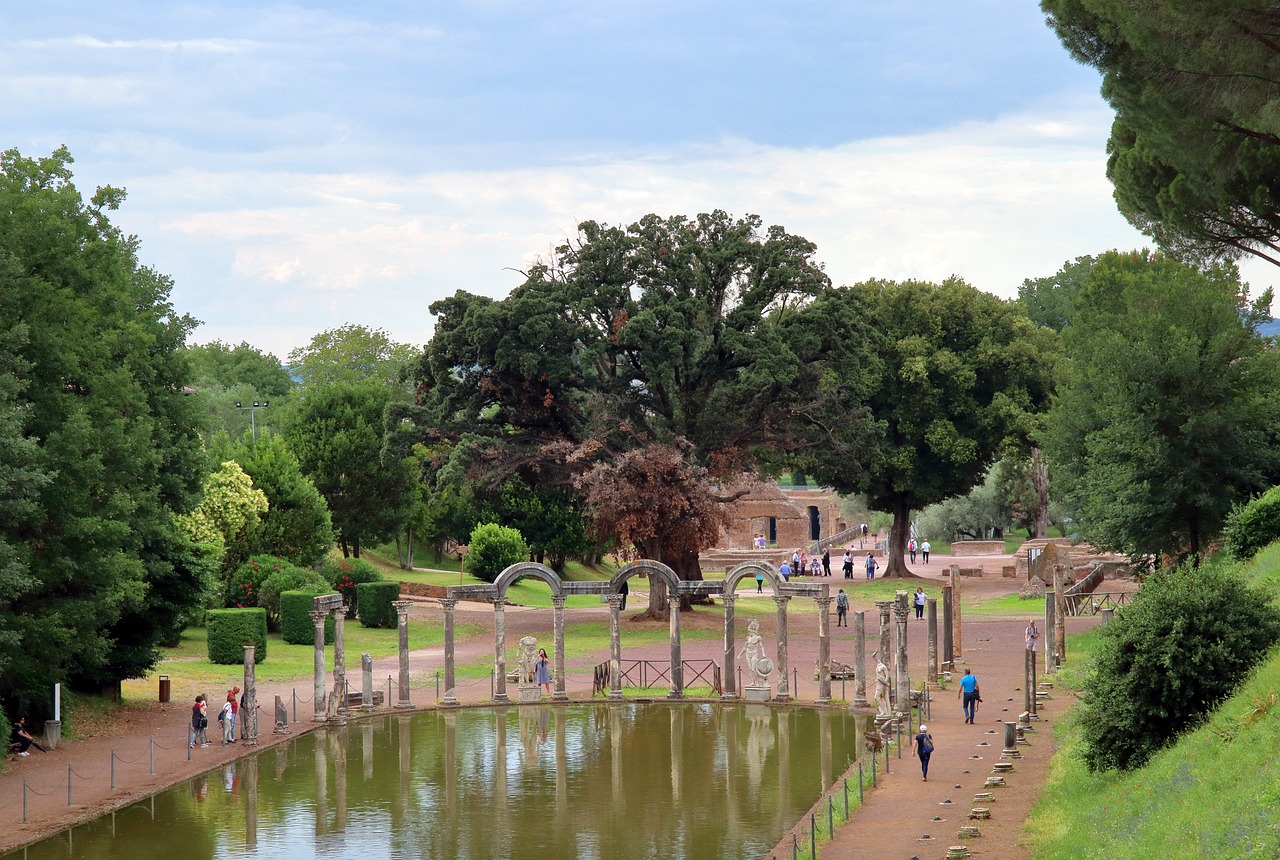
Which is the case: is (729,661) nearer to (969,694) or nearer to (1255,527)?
(969,694)

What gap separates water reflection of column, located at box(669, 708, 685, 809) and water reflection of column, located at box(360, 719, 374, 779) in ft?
19.3

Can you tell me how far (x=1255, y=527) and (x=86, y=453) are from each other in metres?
26.0

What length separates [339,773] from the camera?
2745cm

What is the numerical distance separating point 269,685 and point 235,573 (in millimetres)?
10008

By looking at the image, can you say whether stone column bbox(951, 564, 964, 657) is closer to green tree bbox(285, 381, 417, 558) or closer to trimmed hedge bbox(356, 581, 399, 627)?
trimmed hedge bbox(356, 581, 399, 627)

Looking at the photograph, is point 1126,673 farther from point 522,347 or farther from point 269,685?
point 522,347

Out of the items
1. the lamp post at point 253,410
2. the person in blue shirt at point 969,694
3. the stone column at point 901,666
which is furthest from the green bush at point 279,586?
the person in blue shirt at point 969,694

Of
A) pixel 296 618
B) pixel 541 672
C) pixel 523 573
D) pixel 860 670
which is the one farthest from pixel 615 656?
pixel 296 618

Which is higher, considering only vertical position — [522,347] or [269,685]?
[522,347]

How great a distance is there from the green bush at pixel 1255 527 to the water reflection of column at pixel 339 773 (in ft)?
67.4

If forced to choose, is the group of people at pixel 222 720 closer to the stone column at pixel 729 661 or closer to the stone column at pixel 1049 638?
the stone column at pixel 729 661

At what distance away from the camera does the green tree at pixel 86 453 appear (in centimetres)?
2850

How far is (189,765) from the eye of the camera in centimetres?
2792

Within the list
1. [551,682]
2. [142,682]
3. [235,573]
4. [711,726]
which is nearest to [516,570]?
[551,682]
